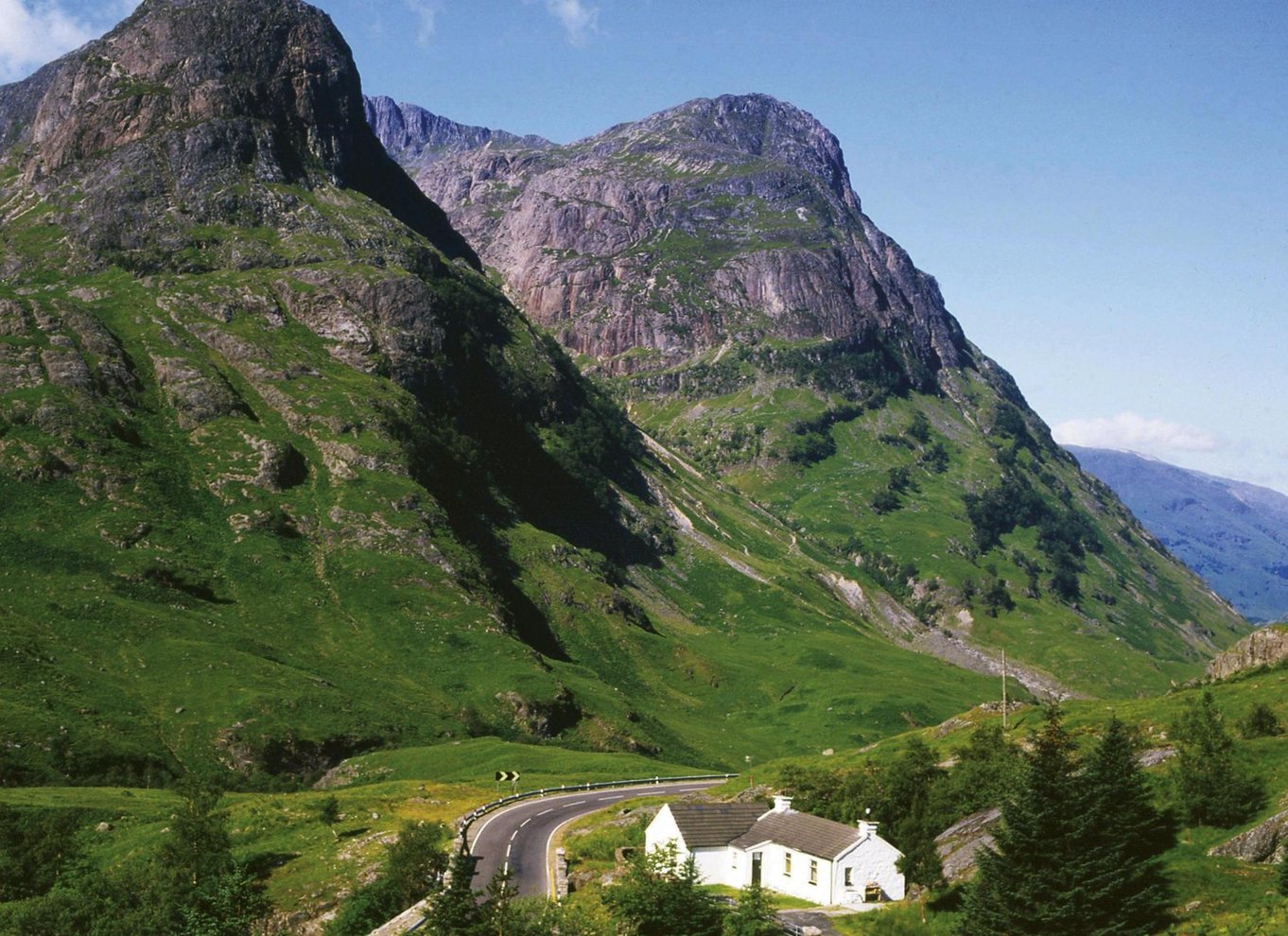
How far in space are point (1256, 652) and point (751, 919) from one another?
302ft

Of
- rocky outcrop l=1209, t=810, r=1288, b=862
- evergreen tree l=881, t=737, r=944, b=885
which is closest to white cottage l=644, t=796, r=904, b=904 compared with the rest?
evergreen tree l=881, t=737, r=944, b=885

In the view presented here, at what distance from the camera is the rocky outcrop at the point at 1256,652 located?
12350 cm

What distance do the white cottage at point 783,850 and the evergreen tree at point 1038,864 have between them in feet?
52.6

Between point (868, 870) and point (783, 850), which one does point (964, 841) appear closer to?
point (868, 870)

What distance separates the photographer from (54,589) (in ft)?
536

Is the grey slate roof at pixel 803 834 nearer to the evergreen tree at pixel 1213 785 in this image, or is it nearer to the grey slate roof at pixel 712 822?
the grey slate roof at pixel 712 822

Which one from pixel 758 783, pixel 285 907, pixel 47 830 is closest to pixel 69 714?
pixel 47 830

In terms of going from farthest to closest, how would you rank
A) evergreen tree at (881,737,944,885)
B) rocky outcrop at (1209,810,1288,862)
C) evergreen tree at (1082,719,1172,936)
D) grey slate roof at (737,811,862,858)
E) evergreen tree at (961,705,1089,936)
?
1. grey slate roof at (737,811,862,858)
2. evergreen tree at (881,737,944,885)
3. rocky outcrop at (1209,810,1288,862)
4. evergreen tree at (1082,719,1172,936)
5. evergreen tree at (961,705,1089,936)

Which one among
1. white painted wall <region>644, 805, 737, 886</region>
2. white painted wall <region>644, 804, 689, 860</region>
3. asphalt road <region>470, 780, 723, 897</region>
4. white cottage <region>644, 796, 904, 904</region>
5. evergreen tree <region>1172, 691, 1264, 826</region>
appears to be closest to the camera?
evergreen tree <region>1172, 691, 1264, 826</region>

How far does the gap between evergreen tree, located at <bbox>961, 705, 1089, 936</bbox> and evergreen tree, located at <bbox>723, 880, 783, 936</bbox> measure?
10.3 meters

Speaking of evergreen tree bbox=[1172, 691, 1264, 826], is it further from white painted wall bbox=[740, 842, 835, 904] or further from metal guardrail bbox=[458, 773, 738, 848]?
metal guardrail bbox=[458, 773, 738, 848]

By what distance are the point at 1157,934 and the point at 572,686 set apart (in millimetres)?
142002

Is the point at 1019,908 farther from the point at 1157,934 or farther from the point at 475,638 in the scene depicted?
the point at 475,638

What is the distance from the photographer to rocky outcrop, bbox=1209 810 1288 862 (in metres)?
63.4
